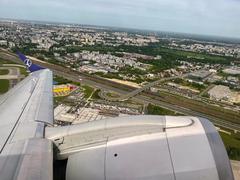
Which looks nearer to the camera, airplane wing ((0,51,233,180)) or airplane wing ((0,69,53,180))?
airplane wing ((0,51,233,180))

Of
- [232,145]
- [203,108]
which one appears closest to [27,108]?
[232,145]

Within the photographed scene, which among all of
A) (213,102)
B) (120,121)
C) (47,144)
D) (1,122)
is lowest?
(213,102)

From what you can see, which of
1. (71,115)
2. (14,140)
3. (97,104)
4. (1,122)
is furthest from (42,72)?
(97,104)

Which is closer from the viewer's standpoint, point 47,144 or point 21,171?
point 21,171

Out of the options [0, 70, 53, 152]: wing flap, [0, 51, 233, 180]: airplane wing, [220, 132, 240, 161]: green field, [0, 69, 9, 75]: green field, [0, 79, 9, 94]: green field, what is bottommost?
[220, 132, 240, 161]: green field

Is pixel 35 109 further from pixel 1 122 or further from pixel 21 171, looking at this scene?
pixel 21 171

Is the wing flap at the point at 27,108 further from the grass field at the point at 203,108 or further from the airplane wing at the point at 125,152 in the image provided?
the grass field at the point at 203,108

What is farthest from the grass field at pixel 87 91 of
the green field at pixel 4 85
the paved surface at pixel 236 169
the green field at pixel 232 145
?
the paved surface at pixel 236 169

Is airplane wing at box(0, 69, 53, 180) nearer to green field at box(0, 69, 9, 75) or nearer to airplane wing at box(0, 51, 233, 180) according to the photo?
airplane wing at box(0, 51, 233, 180)

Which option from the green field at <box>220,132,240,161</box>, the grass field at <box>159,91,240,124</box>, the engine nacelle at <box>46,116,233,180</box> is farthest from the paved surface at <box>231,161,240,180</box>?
the engine nacelle at <box>46,116,233,180</box>
